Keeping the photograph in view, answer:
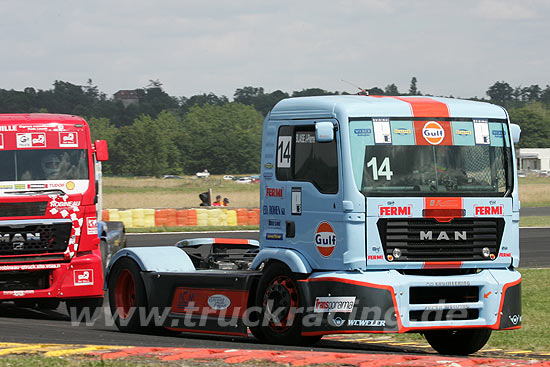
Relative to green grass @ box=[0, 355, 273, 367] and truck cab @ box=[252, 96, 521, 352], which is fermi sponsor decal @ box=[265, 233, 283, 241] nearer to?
truck cab @ box=[252, 96, 521, 352]

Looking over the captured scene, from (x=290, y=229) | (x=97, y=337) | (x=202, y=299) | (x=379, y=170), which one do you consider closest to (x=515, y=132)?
(x=379, y=170)

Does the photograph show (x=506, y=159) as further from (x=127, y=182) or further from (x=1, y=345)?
(x=127, y=182)

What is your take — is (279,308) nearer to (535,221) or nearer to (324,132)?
(324,132)

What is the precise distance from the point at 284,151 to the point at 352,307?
1892 millimetres

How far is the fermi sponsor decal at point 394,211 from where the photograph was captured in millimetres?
9328

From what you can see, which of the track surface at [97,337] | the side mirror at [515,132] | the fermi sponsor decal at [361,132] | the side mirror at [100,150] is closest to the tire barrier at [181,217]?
the track surface at [97,337]

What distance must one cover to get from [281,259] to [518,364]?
9.40 feet

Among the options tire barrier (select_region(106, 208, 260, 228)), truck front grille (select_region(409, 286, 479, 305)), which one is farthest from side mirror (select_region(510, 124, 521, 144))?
tire barrier (select_region(106, 208, 260, 228))

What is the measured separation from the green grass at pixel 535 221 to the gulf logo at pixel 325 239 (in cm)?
2856

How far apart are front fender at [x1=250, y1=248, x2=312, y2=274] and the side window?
73 cm

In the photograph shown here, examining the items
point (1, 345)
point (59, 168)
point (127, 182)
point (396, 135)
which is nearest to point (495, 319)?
point (396, 135)

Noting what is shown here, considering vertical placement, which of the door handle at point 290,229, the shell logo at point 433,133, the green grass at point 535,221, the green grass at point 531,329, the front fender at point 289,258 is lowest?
the green grass at point 535,221

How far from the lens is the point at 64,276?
13.6 meters

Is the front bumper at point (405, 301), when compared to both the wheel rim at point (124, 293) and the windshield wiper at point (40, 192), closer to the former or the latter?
the wheel rim at point (124, 293)
